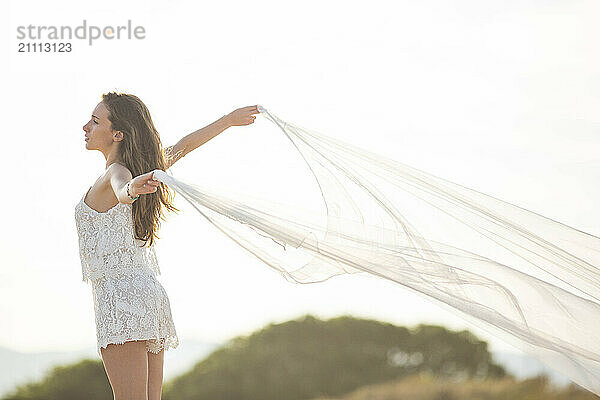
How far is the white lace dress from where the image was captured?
2375 millimetres

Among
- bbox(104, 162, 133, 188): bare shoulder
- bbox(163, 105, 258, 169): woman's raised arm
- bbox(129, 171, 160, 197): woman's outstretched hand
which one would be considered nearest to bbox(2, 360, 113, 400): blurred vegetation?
bbox(163, 105, 258, 169): woman's raised arm

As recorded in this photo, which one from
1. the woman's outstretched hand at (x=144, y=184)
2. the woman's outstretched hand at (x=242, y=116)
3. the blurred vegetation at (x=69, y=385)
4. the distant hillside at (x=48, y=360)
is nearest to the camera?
the woman's outstretched hand at (x=144, y=184)

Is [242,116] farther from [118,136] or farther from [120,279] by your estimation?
[120,279]

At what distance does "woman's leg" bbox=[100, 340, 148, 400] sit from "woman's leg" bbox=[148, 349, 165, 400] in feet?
0.19

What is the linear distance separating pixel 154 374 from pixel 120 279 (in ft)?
0.91

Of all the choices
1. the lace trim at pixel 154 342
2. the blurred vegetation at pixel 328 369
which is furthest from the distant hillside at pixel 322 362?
the lace trim at pixel 154 342

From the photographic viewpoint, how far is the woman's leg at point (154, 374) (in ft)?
8.03

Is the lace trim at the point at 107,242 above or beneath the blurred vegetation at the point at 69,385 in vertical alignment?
above

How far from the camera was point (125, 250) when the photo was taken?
244 centimetres

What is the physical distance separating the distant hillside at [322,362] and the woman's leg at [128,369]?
3.48 m

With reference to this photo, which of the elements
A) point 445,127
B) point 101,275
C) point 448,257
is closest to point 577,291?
point 448,257

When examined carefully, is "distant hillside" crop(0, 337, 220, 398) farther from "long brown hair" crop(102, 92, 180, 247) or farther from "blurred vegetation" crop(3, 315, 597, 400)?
"long brown hair" crop(102, 92, 180, 247)

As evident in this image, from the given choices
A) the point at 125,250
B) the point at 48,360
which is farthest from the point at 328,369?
the point at 125,250

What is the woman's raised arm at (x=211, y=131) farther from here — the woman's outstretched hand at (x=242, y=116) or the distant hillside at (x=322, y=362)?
the distant hillside at (x=322, y=362)
